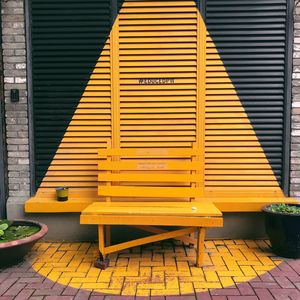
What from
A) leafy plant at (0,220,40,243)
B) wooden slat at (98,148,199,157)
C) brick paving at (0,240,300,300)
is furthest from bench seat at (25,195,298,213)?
wooden slat at (98,148,199,157)

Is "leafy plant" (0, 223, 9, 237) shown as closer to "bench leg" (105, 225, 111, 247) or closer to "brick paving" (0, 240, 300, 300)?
"brick paving" (0, 240, 300, 300)

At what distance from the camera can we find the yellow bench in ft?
13.1

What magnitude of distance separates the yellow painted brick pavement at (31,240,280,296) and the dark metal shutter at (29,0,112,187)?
1469 mm

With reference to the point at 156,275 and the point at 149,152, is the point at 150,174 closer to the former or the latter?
the point at 149,152

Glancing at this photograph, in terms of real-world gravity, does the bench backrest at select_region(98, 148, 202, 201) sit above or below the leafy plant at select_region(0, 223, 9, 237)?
above

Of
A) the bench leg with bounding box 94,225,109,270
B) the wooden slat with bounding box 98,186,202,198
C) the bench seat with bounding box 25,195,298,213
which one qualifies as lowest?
the bench leg with bounding box 94,225,109,270

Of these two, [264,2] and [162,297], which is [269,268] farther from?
[264,2]

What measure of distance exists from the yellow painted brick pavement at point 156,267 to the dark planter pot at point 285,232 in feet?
0.55

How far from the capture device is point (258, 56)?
4930 mm

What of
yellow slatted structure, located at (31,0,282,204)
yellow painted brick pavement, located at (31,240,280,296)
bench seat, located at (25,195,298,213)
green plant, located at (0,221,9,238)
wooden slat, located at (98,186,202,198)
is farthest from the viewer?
yellow slatted structure, located at (31,0,282,204)

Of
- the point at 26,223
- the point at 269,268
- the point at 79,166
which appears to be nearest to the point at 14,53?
the point at 79,166

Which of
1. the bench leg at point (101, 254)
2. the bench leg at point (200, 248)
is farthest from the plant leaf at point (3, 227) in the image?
the bench leg at point (200, 248)

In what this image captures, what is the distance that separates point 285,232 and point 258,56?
2186mm

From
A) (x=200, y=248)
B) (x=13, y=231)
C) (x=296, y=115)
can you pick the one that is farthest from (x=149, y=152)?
(x=296, y=115)
